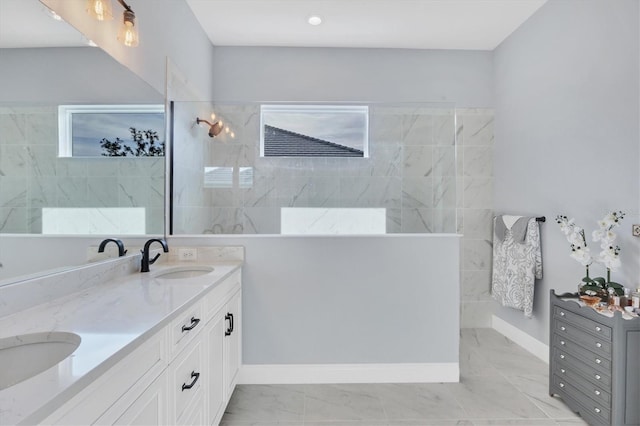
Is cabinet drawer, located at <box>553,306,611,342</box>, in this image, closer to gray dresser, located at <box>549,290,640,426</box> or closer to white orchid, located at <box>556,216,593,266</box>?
gray dresser, located at <box>549,290,640,426</box>

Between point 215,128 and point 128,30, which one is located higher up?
point 128,30

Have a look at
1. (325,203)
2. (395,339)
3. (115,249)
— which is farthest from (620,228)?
(115,249)

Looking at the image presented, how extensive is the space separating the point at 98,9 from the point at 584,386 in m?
3.22

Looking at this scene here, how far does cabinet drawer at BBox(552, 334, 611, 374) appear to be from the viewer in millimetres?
1757

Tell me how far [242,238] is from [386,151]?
139 cm

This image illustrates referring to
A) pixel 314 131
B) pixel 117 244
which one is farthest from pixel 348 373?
pixel 314 131

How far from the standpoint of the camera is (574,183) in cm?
235

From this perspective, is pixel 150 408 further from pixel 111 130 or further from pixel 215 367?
pixel 111 130

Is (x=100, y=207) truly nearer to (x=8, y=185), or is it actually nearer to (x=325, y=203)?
(x=8, y=185)

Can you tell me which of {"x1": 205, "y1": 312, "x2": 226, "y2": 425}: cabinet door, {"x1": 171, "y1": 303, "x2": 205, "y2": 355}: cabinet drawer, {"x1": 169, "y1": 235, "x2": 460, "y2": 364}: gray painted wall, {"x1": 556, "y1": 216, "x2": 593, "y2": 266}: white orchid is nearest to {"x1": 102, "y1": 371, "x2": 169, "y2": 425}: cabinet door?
{"x1": 171, "y1": 303, "x2": 205, "y2": 355}: cabinet drawer

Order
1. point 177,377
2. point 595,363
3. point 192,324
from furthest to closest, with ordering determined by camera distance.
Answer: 1. point 595,363
2. point 192,324
3. point 177,377

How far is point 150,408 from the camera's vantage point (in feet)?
3.35

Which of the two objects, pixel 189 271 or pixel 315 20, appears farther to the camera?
pixel 315 20

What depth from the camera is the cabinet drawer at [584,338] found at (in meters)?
1.75
